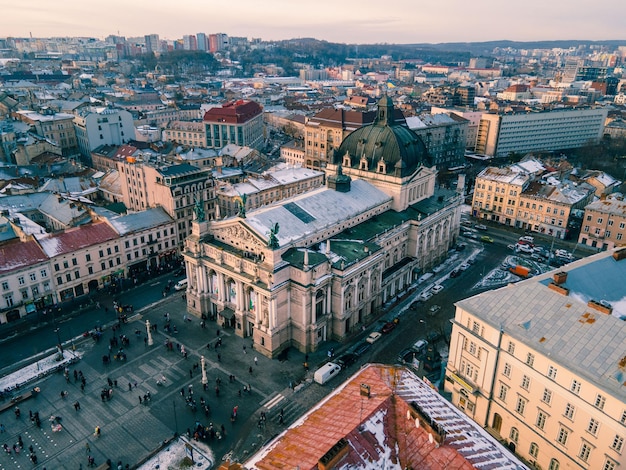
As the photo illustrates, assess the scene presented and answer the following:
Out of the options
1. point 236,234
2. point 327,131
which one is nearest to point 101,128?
point 327,131

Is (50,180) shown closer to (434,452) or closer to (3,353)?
(3,353)

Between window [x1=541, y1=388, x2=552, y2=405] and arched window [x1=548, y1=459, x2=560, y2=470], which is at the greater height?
window [x1=541, y1=388, x2=552, y2=405]

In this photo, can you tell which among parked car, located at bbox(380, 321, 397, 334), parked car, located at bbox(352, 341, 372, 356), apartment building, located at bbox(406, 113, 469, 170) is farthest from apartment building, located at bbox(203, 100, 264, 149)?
parked car, located at bbox(352, 341, 372, 356)

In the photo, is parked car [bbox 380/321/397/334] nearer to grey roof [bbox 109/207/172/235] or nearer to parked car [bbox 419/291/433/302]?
parked car [bbox 419/291/433/302]

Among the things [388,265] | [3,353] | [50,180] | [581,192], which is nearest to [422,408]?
[388,265]

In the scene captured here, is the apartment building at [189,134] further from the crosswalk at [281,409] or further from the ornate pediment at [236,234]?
the crosswalk at [281,409]

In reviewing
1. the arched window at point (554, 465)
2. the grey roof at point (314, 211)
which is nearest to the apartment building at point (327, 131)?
the grey roof at point (314, 211)

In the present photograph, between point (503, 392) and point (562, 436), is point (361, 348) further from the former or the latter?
point (562, 436)
